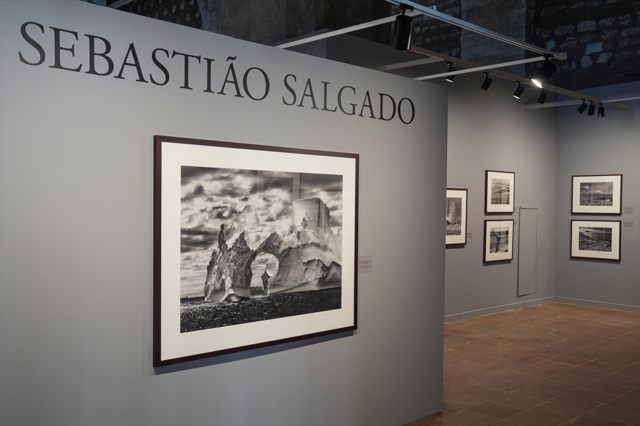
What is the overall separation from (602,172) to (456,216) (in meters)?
3.21

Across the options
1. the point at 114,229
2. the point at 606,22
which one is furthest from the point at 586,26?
the point at 114,229

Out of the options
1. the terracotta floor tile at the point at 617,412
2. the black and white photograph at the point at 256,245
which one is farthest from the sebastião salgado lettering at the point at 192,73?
the terracotta floor tile at the point at 617,412

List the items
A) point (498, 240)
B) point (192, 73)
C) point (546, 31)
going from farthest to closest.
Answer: point (546, 31), point (498, 240), point (192, 73)

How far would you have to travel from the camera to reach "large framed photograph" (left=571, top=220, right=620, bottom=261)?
1084cm

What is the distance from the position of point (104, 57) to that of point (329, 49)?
15.4ft

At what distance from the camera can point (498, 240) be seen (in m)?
10.5

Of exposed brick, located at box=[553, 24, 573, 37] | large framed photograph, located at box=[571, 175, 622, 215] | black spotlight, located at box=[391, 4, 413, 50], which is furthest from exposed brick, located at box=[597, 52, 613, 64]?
black spotlight, located at box=[391, 4, 413, 50]

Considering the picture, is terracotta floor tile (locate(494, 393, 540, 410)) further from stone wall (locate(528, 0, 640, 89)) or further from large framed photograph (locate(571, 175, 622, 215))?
stone wall (locate(528, 0, 640, 89))

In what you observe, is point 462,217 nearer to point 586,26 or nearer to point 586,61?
point 586,61

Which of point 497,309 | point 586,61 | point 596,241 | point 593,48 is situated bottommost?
point 497,309

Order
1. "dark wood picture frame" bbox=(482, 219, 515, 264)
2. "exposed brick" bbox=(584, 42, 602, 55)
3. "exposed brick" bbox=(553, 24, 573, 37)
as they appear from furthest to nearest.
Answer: "exposed brick" bbox=(553, 24, 573, 37) → "exposed brick" bbox=(584, 42, 602, 55) → "dark wood picture frame" bbox=(482, 219, 515, 264)

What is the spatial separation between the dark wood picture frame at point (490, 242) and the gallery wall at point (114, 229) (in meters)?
5.84

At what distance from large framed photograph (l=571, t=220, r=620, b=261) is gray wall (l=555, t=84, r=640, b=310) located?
9cm

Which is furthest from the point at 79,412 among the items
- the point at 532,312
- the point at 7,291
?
the point at 532,312
